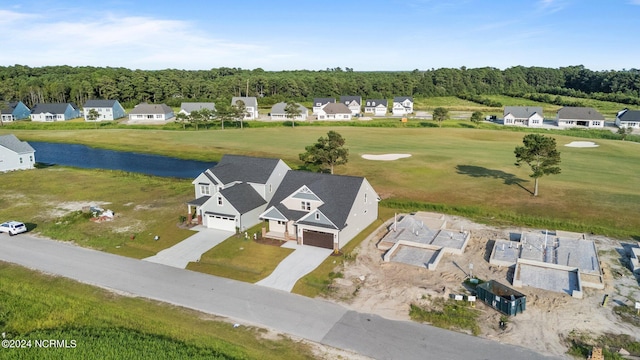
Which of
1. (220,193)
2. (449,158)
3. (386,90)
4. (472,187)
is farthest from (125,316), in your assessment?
(386,90)

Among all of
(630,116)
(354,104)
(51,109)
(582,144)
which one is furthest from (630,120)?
(51,109)

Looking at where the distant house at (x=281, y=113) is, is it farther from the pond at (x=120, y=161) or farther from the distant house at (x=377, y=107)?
the pond at (x=120, y=161)

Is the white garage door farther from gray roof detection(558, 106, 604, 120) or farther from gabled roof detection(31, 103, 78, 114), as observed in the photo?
gabled roof detection(31, 103, 78, 114)

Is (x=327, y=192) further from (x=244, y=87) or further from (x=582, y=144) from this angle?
(x=244, y=87)

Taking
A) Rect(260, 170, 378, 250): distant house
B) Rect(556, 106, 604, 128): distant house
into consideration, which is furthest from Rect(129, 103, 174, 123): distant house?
Rect(556, 106, 604, 128): distant house

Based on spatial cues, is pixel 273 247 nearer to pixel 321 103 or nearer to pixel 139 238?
pixel 139 238

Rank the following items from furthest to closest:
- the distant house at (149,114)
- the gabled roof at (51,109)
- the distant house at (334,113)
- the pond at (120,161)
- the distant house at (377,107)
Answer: the distant house at (377,107), the gabled roof at (51,109), the distant house at (334,113), the distant house at (149,114), the pond at (120,161)

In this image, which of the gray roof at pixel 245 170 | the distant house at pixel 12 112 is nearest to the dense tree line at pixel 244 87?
the distant house at pixel 12 112
